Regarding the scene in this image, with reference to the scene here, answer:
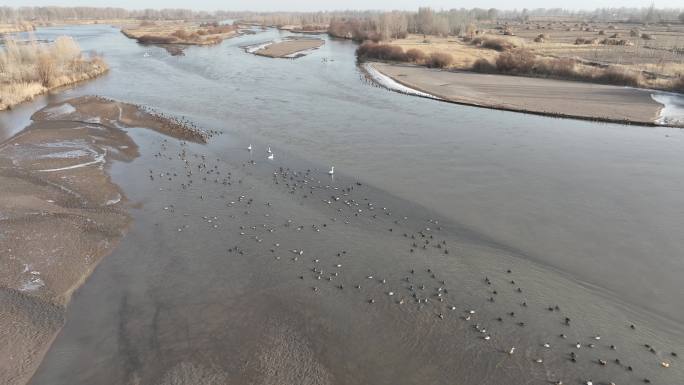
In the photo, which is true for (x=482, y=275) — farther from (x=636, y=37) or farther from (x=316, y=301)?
(x=636, y=37)

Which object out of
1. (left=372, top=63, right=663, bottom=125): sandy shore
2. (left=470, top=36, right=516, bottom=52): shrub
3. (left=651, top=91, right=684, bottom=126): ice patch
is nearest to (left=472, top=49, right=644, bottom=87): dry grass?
(left=372, top=63, right=663, bottom=125): sandy shore

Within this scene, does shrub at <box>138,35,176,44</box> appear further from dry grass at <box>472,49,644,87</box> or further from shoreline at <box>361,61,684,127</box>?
dry grass at <box>472,49,644,87</box>

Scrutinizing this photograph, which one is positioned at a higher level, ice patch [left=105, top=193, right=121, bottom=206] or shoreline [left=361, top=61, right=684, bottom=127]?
shoreline [left=361, top=61, right=684, bottom=127]

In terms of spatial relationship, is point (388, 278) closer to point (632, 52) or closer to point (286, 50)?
point (632, 52)

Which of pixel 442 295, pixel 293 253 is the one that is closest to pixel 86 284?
pixel 293 253

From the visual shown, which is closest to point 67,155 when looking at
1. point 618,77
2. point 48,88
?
point 48,88
